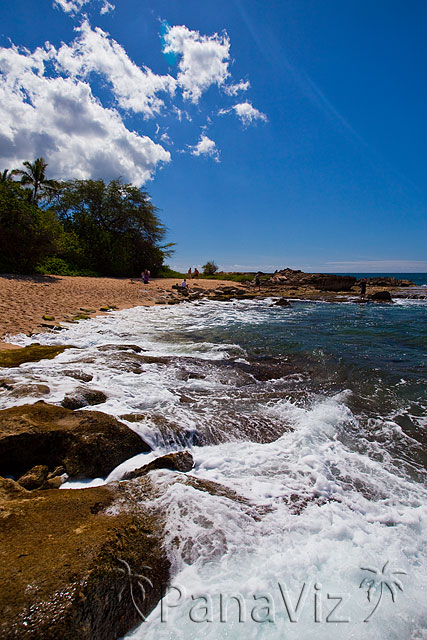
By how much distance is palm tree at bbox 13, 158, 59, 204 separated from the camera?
31172 millimetres

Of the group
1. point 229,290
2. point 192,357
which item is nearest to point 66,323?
point 192,357

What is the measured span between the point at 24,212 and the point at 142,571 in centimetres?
2218

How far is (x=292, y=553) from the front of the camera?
2.48 meters

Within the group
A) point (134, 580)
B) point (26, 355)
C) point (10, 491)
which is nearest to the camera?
point (134, 580)

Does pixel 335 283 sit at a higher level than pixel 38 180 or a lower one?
lower

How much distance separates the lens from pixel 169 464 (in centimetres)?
328

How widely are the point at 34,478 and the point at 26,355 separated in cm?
422

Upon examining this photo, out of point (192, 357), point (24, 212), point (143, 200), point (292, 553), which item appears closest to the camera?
point (292, 553)

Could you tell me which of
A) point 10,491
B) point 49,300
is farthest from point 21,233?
point 10,491

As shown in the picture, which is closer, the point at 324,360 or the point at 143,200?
the point at 324,360

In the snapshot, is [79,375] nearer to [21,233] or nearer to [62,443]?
[62,443]

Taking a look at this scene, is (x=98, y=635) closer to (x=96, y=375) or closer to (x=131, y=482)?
(x=131, y=482)

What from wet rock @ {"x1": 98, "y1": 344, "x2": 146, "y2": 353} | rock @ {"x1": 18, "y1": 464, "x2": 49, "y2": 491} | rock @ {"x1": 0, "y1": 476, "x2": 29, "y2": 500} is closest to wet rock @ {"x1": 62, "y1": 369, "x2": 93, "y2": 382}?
wet rock @ {"x1": 98, "y1": 344, "x2": 146, "y2": 353}

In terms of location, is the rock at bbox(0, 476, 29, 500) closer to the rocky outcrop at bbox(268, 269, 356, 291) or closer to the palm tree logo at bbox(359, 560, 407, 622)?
the palm tree logo at bbox(359, 560, 407, 622)
